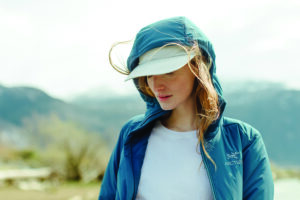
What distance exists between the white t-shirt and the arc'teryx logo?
4.8 inches

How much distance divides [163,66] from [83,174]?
15.1 m

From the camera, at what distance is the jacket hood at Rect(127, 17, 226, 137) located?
4.85 feet

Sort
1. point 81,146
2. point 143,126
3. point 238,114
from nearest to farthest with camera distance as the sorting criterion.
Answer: point 143,126 < point 238,114 < point 81,146

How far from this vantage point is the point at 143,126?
1719 mm

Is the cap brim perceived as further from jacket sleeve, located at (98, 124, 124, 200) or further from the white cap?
jacket sleeve, located at (98, 124, 124, 200)

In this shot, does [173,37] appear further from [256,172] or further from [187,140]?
[256,172]

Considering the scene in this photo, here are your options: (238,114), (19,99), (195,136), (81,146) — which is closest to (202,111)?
(195,136)

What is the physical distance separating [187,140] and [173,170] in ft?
0.54

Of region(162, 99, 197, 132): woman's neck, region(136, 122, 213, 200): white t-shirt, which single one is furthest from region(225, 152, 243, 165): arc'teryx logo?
region(162, 99, 197, 132): woman's neck

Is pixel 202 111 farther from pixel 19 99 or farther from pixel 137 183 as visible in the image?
pixel 19 99

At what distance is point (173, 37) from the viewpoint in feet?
4.85

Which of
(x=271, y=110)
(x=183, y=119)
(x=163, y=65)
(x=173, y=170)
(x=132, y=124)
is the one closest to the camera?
(x=163, y=65)

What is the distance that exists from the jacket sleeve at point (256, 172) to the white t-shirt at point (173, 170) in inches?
7.3

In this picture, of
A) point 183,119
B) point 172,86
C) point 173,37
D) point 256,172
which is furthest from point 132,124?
point 256,172
